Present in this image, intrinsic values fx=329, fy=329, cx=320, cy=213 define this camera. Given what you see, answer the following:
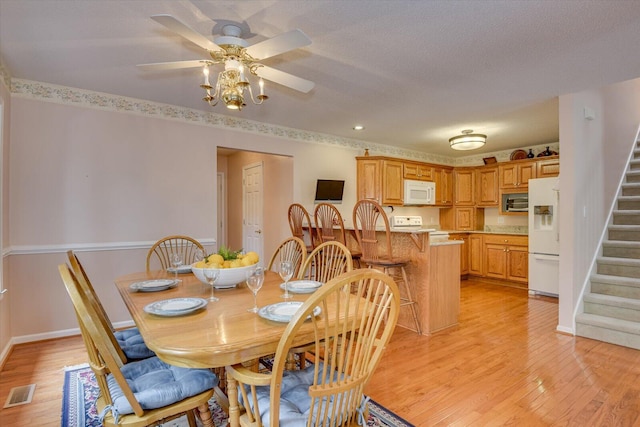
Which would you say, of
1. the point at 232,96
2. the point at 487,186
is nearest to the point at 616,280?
the point at 487,186

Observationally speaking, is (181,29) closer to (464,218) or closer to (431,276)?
(431,276)

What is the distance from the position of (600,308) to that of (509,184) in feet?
8.98

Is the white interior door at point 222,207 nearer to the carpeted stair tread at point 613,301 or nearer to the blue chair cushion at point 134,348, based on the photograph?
the blue chair cushion at point 134,348

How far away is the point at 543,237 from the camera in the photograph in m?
4.69

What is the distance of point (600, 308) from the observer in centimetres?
326

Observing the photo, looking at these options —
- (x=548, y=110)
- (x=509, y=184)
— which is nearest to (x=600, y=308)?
(x=548, y=110)

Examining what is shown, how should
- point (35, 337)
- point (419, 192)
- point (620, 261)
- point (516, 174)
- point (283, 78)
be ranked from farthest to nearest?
point (419, 192) → point (516, 174) → point (620, 261) → point (35, 337) → point (283, 78)

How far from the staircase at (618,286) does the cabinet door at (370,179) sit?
2.84 m

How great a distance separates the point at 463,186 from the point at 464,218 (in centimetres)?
61

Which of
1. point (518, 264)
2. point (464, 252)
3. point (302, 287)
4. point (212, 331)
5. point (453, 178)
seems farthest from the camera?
point (453, 178)

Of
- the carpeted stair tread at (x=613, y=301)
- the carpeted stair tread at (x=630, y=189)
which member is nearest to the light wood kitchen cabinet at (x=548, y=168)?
the carpeted stair tread at (x=630, y=189)

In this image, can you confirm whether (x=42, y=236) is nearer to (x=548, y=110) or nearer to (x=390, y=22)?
(x=390, y=22)

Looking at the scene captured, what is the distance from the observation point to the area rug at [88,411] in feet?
6.07

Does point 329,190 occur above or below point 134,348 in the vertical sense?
above
